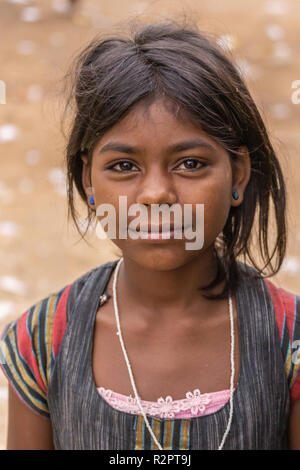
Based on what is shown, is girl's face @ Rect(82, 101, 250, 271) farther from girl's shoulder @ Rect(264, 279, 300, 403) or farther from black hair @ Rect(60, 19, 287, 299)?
girl's shoulder @ Rect(264, 279, 300, 403)

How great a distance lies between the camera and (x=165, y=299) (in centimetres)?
161

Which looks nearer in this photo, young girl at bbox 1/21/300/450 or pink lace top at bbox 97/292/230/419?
young girl at bbox 1/21/300/450

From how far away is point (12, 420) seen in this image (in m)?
1.70

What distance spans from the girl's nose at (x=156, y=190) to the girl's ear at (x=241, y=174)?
0.66 ft

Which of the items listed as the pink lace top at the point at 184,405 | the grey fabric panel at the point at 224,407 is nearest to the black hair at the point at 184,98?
the grey fabric panel at the point at 224,407

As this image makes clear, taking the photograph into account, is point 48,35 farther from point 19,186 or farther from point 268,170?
point 268,170

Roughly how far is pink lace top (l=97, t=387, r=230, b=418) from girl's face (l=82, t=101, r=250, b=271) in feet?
0.97

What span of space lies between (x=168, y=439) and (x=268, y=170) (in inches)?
24.4

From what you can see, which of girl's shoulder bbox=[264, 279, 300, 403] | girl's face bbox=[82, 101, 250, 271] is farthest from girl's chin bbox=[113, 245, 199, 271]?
girl's shoulder bbox=[264, 279, 300, 403]

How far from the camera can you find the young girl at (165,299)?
1.43 metres

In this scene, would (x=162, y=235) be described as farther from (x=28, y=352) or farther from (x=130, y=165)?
(x=28, y=352)

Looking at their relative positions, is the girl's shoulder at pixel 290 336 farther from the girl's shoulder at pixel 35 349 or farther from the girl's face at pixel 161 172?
the girl's shoulder at pixel 35 349

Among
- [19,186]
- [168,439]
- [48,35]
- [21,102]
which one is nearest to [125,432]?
[168,439]
